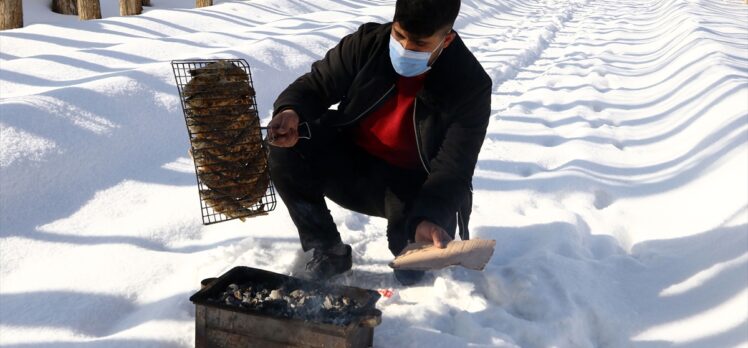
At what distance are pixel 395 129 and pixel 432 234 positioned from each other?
0.56m

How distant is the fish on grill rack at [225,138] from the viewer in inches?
90.0

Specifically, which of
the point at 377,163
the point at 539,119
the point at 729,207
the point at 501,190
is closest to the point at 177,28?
the point at 539,119

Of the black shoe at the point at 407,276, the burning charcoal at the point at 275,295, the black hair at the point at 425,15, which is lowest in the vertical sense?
the black shoe at the point at 407,276

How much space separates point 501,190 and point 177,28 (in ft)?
17.9

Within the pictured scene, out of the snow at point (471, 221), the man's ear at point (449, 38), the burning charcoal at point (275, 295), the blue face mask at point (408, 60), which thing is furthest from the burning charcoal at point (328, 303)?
the man's ear at point (449, 38)

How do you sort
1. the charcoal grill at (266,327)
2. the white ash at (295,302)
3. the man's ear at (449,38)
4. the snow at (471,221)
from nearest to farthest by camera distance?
the charcoal grill at (266,327), the white ash at (295,302), the man's ear at (449,38), the snow at (471,221)

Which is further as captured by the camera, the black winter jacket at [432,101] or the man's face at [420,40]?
the black winter jacket at [432,101]

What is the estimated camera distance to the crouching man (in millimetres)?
2324

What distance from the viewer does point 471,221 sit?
11.3ft

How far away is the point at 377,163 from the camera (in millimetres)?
2666

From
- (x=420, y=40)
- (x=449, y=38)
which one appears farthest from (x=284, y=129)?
(x=449, y=38)

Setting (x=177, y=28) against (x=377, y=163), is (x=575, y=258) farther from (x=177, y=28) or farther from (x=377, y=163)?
(x=177, y=28)

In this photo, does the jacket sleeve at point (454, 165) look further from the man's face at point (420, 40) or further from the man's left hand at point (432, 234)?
the man's face at point (420, 40)

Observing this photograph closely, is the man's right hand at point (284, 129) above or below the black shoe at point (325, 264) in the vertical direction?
above
